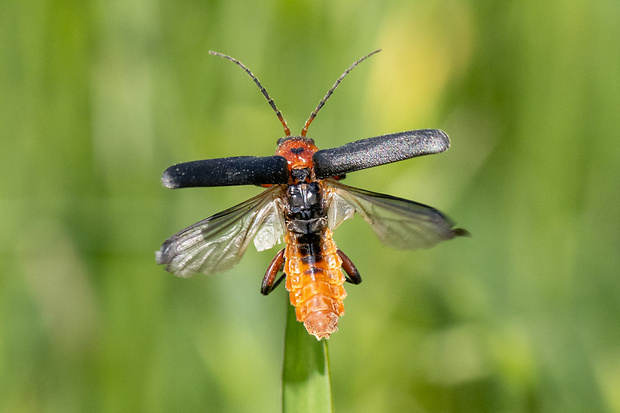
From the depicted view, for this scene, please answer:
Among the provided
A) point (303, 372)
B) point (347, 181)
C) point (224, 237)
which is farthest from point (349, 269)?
point (347, 181)

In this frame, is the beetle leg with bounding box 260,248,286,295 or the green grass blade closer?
the green grass blade

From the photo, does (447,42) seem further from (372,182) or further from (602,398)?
(602,398)

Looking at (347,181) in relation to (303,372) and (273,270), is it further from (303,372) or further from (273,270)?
(303,372)

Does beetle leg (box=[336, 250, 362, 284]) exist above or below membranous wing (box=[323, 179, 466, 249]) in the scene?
below

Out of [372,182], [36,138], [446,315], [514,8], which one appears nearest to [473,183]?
[372,182]

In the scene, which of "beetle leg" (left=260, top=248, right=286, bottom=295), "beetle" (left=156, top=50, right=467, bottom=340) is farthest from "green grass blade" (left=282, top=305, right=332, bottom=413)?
"beetle leg" (left=260, top=248, right=286, bottom=295)

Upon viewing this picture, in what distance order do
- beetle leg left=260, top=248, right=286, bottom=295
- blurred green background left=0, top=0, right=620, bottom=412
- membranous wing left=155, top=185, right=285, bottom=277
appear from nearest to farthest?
membranous wing left=155, top=185, right=285, bottom=277 → beetle leg left=260, top=248, right=286, bottom=295 → blurred green background left=0, top=0, right=620, bottom=412

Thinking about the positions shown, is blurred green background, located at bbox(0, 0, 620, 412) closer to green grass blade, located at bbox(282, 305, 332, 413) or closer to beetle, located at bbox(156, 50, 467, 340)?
beetle, located at bbox(156, 50, 467, 340)
